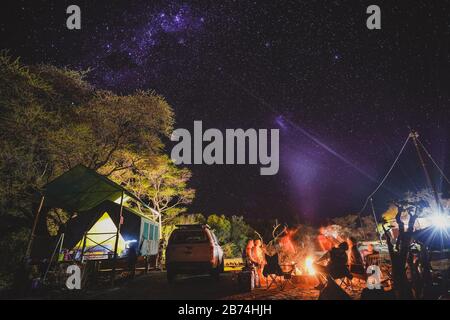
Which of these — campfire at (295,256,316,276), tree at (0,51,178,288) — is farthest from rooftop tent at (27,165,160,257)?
campfire at (295,256,316,276)

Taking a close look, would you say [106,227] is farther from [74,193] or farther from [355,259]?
[355,259]

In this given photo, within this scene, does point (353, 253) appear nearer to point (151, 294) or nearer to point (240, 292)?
point (240, 292)

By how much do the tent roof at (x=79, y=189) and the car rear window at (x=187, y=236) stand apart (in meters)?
2.35

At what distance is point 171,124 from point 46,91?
22.9 ft

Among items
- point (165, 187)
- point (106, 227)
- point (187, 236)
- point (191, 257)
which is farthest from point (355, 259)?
point (165, 187)

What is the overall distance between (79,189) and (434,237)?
10.9 metres

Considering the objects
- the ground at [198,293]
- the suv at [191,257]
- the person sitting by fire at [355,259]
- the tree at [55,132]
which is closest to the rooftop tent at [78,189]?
the tree at [55,132]

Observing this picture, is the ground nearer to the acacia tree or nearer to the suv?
the suv

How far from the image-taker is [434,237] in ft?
21.2

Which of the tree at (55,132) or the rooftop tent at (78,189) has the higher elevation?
the tree at (55,132)

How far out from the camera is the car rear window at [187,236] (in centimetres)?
958

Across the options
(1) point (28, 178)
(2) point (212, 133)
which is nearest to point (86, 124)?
(1) point (28, 178)

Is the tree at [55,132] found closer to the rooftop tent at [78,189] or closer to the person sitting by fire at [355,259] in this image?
the rooftop tent at [78,189]

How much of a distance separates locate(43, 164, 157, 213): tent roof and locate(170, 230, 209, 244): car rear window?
235 cm
